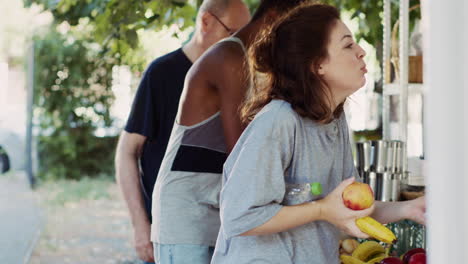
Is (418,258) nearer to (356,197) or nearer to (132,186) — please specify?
(356,197)

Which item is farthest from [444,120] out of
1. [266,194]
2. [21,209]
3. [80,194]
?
[80,194]

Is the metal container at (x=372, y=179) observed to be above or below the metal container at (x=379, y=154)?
below

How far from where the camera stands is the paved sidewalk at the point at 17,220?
8594 mm

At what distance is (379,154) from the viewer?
343cm

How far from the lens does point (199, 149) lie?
7.75 ft

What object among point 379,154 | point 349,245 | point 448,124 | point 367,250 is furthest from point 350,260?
point 448,124

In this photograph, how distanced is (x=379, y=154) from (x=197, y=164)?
1.35 m

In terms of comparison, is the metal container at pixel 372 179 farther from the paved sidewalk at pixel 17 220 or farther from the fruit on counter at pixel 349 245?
the paved sidewalk at pixel 17 220

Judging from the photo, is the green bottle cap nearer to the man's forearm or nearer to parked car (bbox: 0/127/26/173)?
the man's forearm

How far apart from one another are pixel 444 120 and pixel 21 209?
37.6 feet

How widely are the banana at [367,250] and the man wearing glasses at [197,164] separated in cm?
78

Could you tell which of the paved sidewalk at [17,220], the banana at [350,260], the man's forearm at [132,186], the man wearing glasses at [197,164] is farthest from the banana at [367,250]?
the paved sidewalk at [17,220]

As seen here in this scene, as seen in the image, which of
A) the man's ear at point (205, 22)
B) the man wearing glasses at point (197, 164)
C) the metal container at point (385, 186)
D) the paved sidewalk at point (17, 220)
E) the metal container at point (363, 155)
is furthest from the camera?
the paved sidewalk at point (17, 220)

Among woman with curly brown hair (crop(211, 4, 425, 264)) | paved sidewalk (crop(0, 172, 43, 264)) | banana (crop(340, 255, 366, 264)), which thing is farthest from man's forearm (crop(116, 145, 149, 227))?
paved sidewalk (crop(0, 172, 43, 264))
